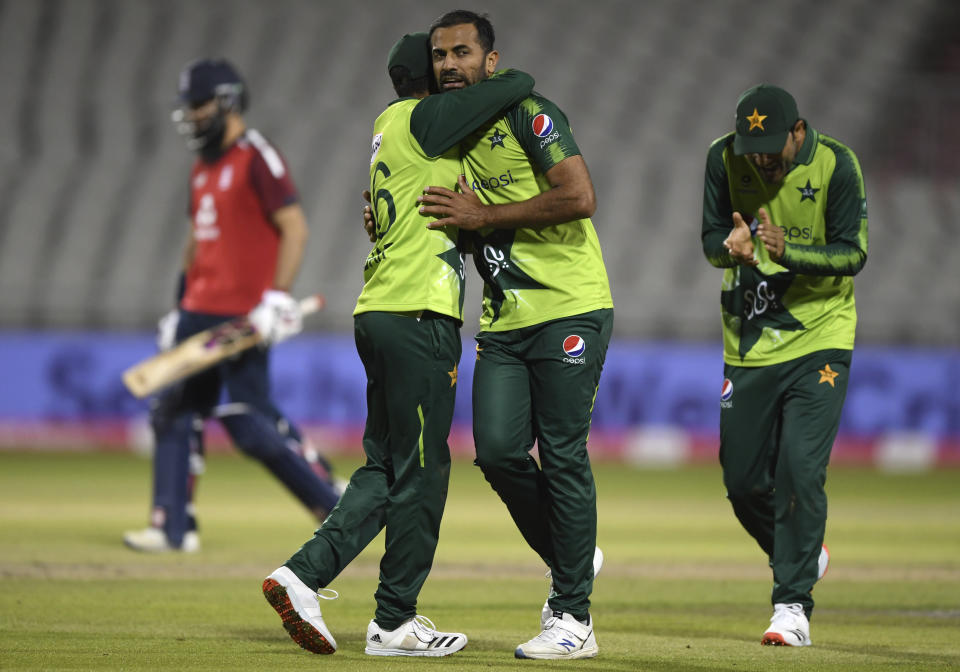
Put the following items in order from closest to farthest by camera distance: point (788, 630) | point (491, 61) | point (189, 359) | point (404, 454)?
point (404, 454) → point (491, 61) → point (788, 630) → point (189, 359)

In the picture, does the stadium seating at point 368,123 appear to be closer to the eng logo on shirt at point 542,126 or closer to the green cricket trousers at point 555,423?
the green cricket trousers at point 555,423

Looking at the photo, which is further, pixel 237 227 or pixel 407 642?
pixel 237 227

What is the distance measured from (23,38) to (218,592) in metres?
18.0

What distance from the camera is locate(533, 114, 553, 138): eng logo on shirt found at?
521 cm

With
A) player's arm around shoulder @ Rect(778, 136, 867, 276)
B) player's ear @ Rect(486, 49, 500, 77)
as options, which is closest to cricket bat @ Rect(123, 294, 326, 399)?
player's ear @ Rect(486, 49, 500, 77)

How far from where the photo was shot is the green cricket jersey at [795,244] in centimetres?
593

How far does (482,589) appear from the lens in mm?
7211

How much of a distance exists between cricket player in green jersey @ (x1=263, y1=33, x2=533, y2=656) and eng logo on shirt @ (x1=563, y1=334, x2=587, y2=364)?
0.40 meters

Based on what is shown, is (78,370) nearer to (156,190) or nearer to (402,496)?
(156,190)

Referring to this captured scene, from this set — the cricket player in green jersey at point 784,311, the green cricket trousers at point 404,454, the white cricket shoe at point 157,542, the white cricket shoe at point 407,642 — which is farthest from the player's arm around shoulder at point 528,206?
the white cricket shoe at point 157,542

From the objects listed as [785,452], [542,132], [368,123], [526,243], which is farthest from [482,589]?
[368,123]

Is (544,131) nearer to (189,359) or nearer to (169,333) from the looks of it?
(189,359)

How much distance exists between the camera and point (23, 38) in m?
22.8

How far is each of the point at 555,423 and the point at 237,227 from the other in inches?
157
